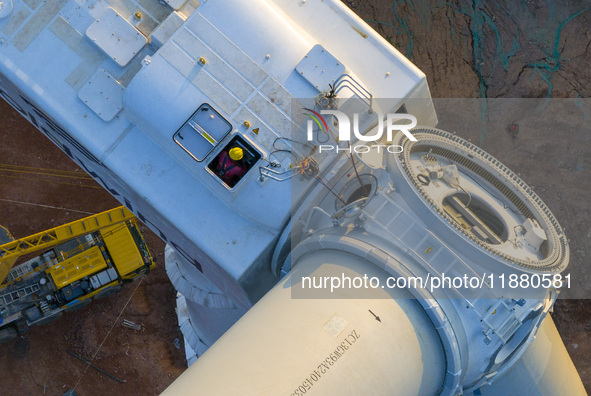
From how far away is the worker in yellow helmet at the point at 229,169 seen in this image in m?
14.0

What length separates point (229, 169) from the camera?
14.0 metres

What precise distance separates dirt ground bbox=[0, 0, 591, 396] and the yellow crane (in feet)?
4.58

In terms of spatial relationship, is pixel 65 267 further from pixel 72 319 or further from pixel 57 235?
pixel 72 319

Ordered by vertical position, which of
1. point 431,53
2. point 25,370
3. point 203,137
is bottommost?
point 25,370

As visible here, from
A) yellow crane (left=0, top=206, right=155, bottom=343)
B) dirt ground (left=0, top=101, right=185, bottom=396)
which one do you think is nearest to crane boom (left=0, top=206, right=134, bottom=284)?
yellow crane (left=0, top=206, right=155, bottom=343)

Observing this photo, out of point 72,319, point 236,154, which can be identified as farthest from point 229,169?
point 72,319

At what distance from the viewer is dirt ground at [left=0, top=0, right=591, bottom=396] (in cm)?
2536

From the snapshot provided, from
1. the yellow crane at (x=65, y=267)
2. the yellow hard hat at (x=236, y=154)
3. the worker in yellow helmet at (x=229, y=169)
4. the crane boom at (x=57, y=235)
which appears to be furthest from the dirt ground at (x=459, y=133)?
the yellow hard hat at (x=236, y=154)

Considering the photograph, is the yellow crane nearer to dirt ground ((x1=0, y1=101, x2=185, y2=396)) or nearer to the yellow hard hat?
dirt ground ((x1=0, y1=101, x2=185, y2=396))

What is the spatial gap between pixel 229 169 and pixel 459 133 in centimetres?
1539

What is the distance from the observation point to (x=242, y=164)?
Answer: 14102 millimetres

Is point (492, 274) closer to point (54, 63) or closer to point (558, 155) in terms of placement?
point (54, 63)

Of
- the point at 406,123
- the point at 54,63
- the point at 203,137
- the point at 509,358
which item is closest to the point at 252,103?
the point at 203,137

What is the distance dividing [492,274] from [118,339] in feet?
61.2
